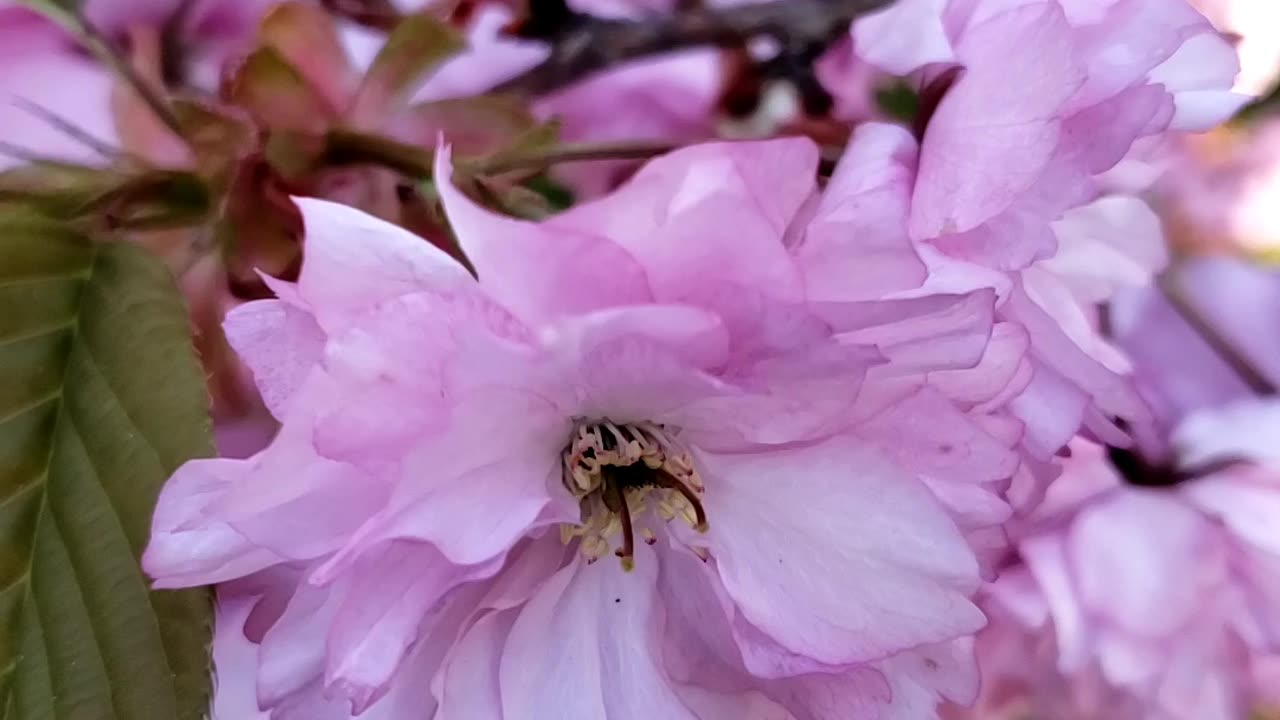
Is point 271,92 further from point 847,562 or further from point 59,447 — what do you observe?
point 847,562

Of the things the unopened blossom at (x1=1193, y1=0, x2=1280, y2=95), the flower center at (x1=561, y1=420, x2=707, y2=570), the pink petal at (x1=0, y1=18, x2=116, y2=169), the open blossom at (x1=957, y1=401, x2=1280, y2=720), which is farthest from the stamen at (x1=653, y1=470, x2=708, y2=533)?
the unopened blossom at (x1=1193, y1=0, x2=1280, y2=95)

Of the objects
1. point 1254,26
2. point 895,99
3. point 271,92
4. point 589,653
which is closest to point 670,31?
point 895,99

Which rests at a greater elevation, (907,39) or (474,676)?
(907,39)

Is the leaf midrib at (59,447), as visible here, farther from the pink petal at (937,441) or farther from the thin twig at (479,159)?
the pink petal at (937,441)

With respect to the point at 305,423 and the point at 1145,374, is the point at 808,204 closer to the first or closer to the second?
the point at 305,423

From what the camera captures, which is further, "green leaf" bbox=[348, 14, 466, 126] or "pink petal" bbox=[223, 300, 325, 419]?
"green leaf" bbox=[348, 14, 466, 126]

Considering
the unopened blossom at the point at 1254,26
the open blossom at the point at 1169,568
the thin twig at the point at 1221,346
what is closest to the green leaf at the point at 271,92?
the open blossom at the point at 1169,568

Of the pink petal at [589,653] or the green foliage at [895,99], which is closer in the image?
the pink petal at [589,653]

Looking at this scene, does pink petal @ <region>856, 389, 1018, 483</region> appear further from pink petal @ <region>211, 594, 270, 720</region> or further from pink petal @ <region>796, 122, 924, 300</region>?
pink petal @ <region>211, 594, 270, 720</region>
